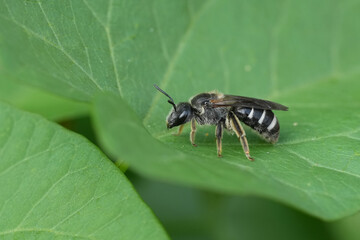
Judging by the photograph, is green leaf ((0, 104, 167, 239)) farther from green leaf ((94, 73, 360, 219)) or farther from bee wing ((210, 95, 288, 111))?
bee wing ((210, 95, 288, 111))

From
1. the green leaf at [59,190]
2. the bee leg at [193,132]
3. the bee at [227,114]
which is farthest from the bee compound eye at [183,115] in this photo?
the green leaf at [59,190]

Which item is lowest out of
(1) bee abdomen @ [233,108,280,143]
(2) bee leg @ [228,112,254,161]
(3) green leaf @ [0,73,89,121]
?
(3) green leaf @ [0,73,89,121]

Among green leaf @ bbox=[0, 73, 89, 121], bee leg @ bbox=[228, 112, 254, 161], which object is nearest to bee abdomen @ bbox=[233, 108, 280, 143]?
bee leg @ bbox=[228, 112, 254, 161]

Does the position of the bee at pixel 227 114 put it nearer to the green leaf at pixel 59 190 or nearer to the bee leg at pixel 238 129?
the bee leg at pixel 238 129

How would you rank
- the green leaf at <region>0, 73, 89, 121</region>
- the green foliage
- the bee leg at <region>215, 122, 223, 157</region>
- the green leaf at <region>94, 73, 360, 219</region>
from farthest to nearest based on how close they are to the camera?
the green leaf at <region>0, 73, 89, 121</region> < the bee leg at <region>215, 122, 223, 157</region> < the green foliage < the green leaf at <region>94, 73, 360, 219</region>

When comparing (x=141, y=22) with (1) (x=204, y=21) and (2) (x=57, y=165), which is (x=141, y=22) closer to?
(1) (x=204, y=21)

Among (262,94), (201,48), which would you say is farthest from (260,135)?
(201,48)

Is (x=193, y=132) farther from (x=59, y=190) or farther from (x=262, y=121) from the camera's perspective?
(x=59, y=190)

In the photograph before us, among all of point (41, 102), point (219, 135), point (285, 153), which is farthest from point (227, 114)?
point (41, 102)
